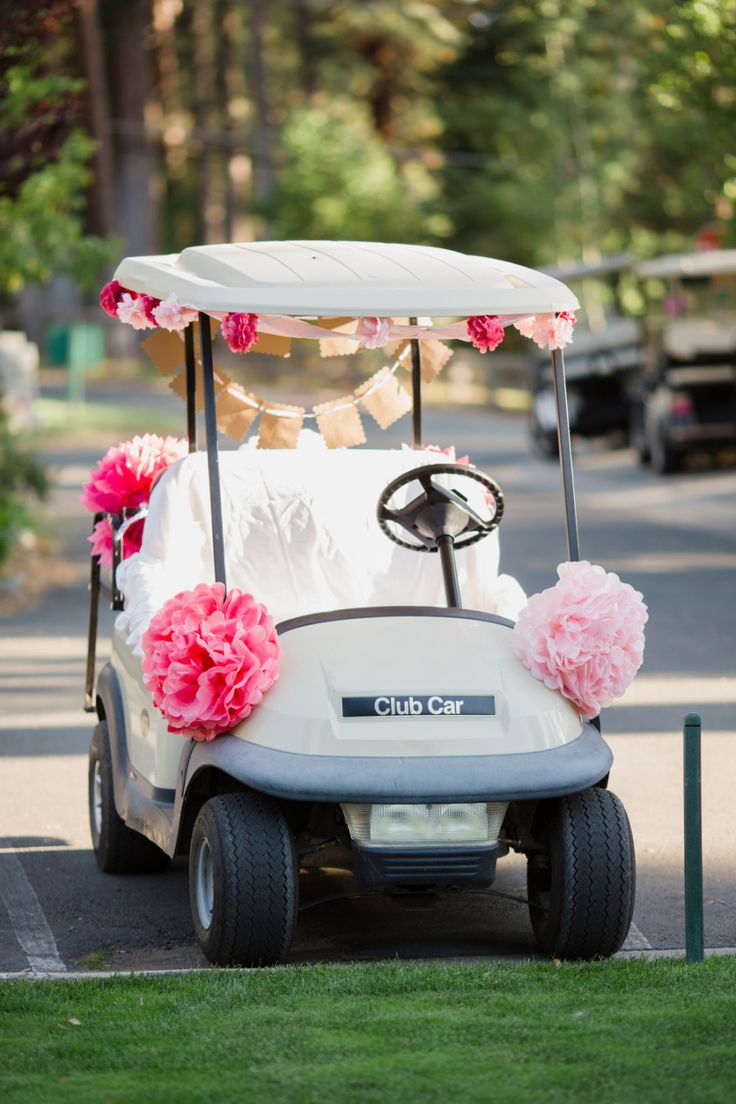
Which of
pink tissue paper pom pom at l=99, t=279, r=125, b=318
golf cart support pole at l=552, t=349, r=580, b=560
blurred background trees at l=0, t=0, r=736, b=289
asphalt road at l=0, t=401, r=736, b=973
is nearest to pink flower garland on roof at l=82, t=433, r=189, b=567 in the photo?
pink tissue paper pom pom at l=99, t=279, r=125, b=318

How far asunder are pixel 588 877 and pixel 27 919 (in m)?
1.88

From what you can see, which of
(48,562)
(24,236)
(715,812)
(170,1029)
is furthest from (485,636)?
(24,236)

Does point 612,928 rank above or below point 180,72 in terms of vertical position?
below

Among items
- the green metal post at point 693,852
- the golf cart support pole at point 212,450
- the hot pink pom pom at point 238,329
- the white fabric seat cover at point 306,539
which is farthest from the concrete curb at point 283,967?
the hot pink pom pom at point 238,329

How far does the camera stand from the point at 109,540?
6902mm

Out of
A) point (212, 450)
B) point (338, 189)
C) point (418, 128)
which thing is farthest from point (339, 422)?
point (418, 128)

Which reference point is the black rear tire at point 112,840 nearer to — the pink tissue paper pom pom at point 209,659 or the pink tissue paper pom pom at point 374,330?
the pink tissue paper pom pom at point 209,659

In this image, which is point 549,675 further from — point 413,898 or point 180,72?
point 180,72

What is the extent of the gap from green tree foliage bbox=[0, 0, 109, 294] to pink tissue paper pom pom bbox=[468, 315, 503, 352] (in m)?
6.97

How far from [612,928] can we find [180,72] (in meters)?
60.7

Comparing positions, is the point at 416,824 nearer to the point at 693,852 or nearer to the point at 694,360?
the point at 693,852

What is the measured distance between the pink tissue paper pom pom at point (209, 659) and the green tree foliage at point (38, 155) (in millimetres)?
8042

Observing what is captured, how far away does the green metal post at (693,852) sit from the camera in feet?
16.1

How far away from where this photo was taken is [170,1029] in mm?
4383
